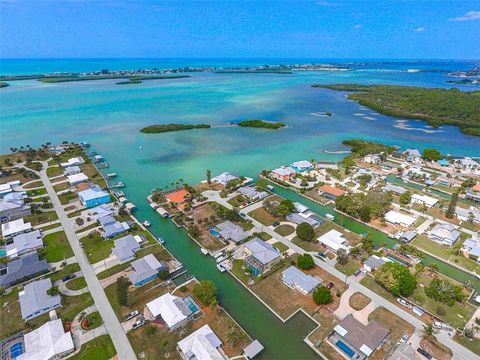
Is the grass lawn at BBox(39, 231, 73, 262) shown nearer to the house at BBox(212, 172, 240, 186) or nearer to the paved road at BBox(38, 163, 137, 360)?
the paved road at BBox(38, 163, 137, 360)

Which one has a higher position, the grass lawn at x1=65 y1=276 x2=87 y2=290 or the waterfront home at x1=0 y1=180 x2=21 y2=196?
the waterfront home at x1=0 y1=180 x2=21 y2=196

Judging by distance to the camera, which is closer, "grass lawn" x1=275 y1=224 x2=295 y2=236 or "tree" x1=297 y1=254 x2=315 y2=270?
"tree" x1=297 y1=254 x2=315 y2=270

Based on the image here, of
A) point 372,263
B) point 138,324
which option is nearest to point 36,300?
point 138,324

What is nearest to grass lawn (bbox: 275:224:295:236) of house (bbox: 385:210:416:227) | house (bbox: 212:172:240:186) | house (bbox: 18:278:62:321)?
house (bbox: 385:210:416:227)

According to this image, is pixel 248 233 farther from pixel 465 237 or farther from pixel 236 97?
pixel 236 97

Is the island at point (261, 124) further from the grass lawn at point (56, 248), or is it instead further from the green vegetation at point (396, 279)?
the grass lawn at point (56, 248)
